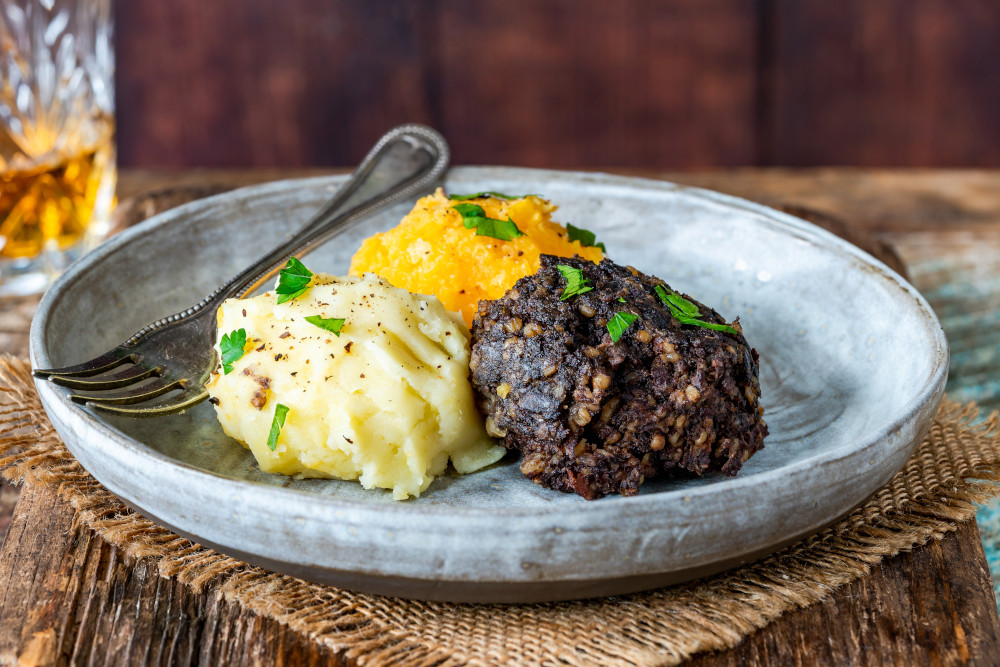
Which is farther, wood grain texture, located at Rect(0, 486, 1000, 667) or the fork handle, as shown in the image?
the fork handle

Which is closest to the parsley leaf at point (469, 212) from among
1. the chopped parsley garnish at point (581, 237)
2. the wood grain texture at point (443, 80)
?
the chopped parsley garnish at point (581, 237)

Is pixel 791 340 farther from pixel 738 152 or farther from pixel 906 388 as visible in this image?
pixel 738 152

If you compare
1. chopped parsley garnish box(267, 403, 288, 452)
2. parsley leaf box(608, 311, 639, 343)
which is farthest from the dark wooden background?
chopped parsley garnish box(267, 403, 288, 452)

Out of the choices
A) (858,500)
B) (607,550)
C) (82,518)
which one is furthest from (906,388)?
(82,518)

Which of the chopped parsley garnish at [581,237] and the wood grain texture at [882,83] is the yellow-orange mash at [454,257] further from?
the wood grain texture at [882,83]

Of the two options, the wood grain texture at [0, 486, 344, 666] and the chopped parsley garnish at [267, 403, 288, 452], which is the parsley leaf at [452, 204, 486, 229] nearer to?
the chopped parsley garnish at [267, 403, 288, 452]

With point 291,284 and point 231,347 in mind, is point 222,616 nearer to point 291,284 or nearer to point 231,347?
point 231,347
